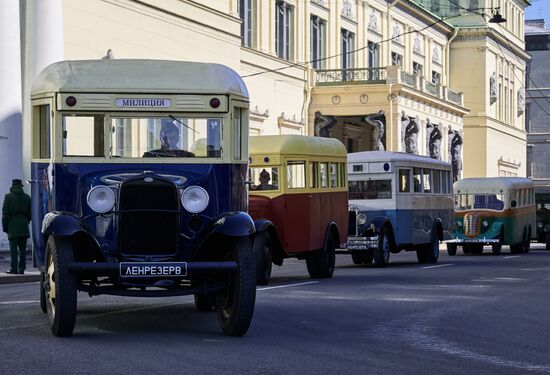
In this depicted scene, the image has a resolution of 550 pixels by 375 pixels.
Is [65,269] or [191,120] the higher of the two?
[191,120]

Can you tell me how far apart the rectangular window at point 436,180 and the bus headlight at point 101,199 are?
22.0m

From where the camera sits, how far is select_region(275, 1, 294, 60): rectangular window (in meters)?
54.9

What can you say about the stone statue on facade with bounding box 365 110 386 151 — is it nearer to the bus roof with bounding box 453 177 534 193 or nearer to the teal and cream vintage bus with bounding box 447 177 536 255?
the teal and cream vintage bus with bounding box 447 177 536 255

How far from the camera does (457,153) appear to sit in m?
72.9

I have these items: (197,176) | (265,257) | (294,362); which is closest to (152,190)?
(197,176)

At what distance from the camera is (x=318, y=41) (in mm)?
59844

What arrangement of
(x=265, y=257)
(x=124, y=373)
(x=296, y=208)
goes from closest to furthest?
(x=124, y=373)
(x=265, y=257)
(x=296, y=208)

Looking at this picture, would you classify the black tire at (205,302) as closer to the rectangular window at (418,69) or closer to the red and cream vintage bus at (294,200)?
the red and cream vintage bus at (294,200)

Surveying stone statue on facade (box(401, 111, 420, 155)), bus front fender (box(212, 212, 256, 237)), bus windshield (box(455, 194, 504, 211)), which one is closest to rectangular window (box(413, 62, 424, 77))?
stone statue on facade (box(401, 111, 420, 155))

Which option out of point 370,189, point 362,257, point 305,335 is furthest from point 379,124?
point 305,335

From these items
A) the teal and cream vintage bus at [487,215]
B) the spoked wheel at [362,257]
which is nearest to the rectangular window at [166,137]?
the spoked wheel at [362,257]

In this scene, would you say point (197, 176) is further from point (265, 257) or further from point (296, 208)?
point (296, 208)

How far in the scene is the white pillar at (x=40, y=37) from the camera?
3328 cm

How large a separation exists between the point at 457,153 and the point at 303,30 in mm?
18764
